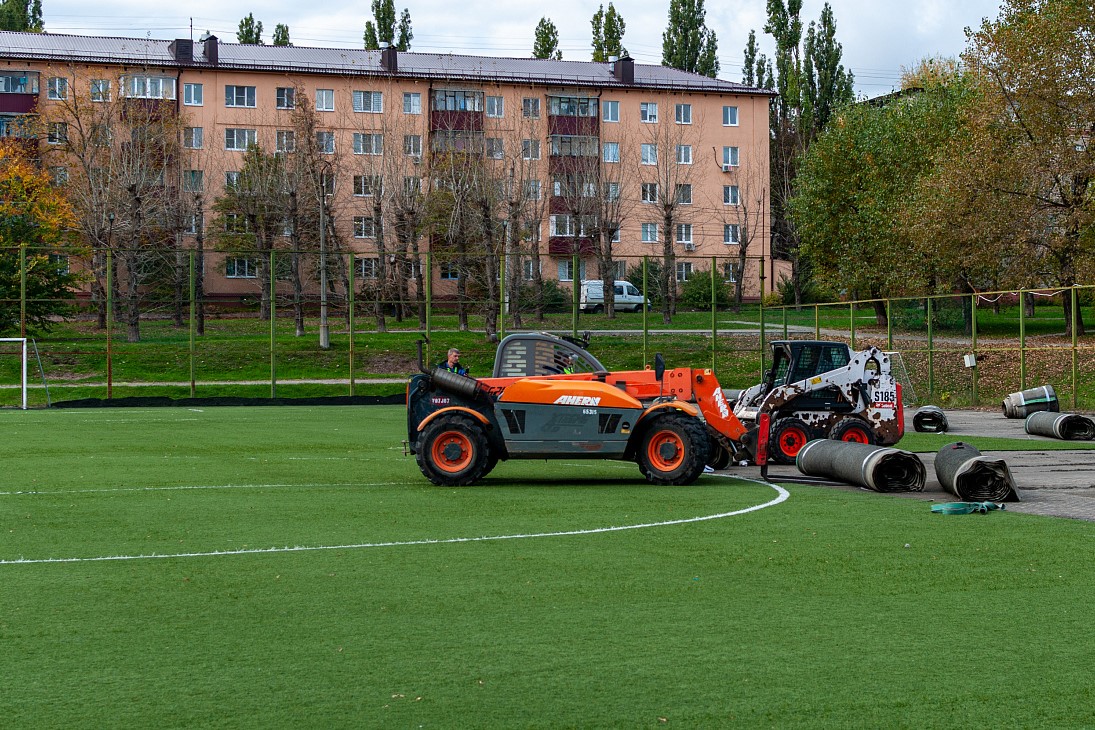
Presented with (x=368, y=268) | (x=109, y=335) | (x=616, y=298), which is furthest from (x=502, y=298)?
(x=109, y=335)

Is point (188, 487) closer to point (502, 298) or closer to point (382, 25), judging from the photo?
point (502, 298)

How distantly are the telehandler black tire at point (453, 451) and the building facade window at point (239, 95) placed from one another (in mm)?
61489

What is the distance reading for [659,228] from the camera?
242ft

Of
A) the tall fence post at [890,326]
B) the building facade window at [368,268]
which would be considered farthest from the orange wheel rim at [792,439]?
the building facade window at [368,268]

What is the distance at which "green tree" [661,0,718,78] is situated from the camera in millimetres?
94500

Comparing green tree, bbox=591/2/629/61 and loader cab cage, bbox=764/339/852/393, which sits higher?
green tree, bbox=591/2/629/61

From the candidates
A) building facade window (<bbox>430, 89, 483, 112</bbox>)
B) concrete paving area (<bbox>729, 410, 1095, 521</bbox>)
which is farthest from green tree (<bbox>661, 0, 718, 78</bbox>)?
concrete paving area (<bbox>729, 410, 1095, 521</bbox>)

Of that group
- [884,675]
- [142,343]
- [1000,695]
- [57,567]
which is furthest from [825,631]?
[142,343]

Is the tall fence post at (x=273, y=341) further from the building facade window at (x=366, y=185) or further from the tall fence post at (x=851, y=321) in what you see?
the tall fence post at (x=851, y=321)

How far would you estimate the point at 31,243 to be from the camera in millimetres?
52000

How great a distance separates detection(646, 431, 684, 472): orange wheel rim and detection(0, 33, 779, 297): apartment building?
41.6 meters

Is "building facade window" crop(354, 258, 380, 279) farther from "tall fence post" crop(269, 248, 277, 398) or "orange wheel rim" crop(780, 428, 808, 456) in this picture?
"orange wheel rim" crop(780, 428, 808, 456)

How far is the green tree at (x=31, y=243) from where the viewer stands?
42625mm

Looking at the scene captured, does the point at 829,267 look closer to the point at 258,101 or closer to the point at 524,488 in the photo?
the point at 258,101
